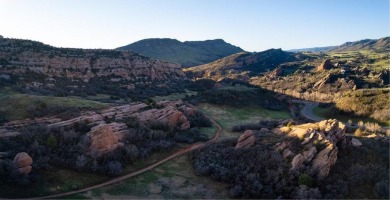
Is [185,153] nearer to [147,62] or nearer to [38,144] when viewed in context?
[38,144]

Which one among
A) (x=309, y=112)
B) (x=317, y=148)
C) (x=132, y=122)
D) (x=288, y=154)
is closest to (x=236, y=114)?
(x=309, y=112)

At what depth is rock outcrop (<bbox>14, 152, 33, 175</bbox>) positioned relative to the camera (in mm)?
25472

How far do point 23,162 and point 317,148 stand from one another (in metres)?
23.9

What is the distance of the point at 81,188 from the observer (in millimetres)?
26000

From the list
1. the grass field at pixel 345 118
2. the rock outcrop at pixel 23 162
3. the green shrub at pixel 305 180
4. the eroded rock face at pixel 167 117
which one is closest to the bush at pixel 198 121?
the eroded rock face at pixel 167 117

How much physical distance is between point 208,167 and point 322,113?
4424 cm

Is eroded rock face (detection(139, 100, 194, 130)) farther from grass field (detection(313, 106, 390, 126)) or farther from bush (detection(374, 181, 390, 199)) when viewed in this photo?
grass field (detection(313, 106, 390, 126))

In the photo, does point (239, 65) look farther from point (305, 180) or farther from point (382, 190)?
point (382, 190)

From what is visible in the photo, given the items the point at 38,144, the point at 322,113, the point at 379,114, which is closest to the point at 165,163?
the point at 38,144

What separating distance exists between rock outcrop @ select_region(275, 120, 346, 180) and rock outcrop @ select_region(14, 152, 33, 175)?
20.5m

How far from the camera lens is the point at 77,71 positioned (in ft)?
266

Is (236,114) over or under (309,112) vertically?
over

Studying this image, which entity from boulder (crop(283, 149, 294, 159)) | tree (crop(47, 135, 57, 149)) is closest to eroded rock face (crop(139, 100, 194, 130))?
tree (crop(47, 135, 57, 149))

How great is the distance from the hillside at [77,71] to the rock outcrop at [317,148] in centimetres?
4049
